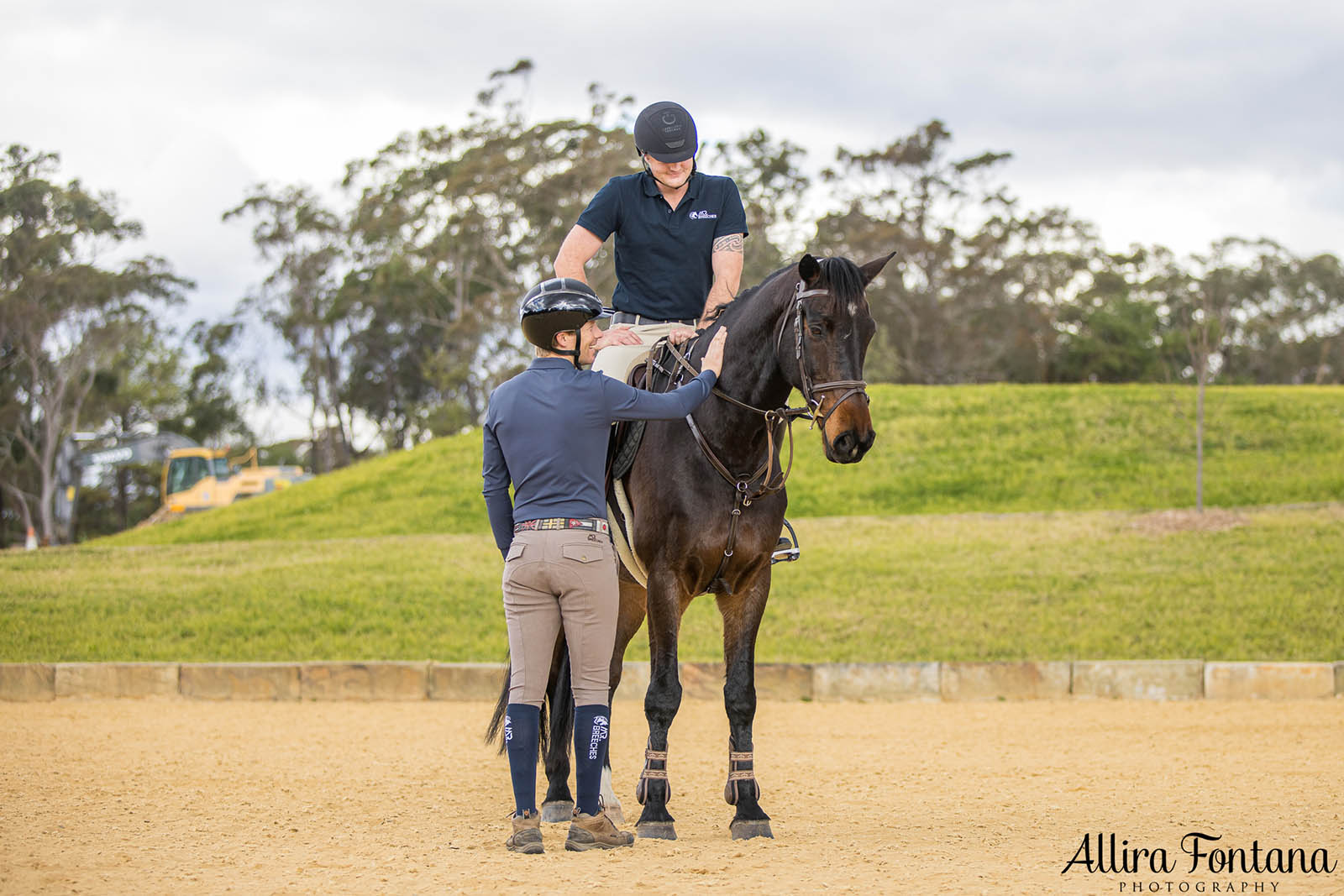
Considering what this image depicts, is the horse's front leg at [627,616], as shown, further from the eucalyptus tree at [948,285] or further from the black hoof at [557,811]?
the eucalyptus tree at [948,285]

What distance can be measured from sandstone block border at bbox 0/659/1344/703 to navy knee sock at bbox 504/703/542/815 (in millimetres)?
6136

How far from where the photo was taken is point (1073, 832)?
18.1 ft

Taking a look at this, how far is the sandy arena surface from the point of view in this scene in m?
4.66

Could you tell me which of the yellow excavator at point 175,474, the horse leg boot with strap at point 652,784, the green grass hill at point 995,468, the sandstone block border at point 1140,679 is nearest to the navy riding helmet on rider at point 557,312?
the horse leg boot with strap at point 652,784

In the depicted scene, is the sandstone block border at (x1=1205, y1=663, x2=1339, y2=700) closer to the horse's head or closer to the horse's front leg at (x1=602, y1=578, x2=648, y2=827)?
the horse's front leg at (x1=602, y1=578, x2=648, y2=827)

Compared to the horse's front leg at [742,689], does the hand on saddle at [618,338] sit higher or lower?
higher

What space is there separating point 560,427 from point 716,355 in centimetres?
94

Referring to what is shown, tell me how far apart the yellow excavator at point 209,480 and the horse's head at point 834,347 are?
106 ft

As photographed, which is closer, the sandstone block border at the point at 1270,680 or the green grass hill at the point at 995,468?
the sandstone block border at the point at 1270,680

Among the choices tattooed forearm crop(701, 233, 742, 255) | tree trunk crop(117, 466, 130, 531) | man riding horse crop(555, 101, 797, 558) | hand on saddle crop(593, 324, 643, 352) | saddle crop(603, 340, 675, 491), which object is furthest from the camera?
tree trunk crop(117, 466, 130, 531)

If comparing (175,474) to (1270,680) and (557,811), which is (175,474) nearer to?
(1270,680)

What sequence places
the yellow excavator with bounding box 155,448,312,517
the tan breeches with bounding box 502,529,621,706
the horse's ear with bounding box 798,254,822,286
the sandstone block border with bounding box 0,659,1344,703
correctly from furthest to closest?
the yellow excavator with bounding box 155,448,312,517, the sandstone block border with bounding box 0,659,1344,703, the horse's ear with bounding box 798,254,822,286, the tan breeches with bounding box 502,529,621,706

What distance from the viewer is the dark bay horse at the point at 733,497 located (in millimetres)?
5461

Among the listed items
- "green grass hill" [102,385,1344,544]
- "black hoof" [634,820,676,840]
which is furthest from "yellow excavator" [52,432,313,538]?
"black hoof" [634,820,676,840]
